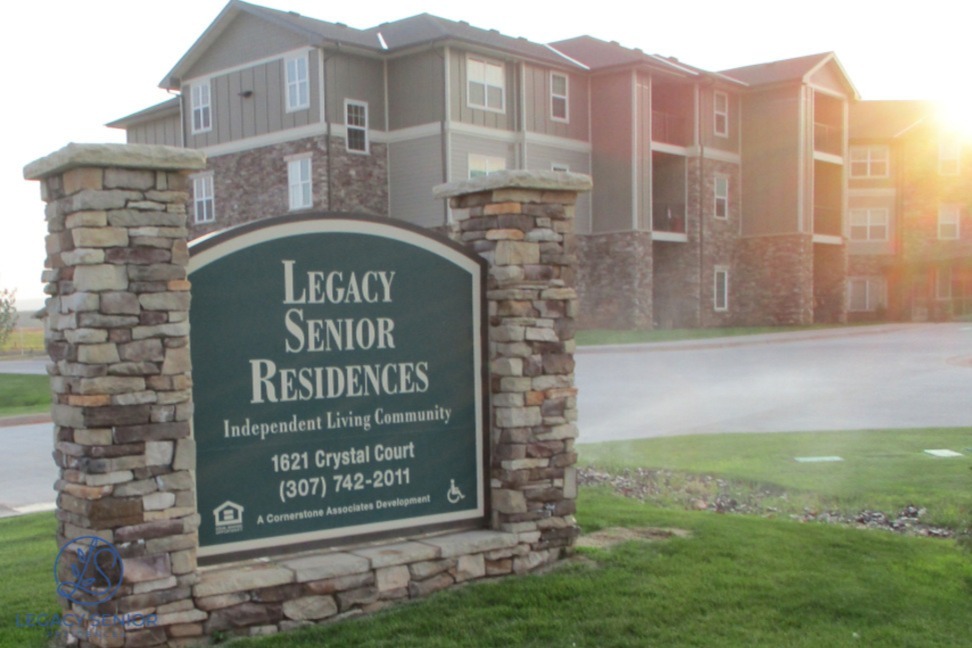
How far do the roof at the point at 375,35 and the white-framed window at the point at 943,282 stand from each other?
24213 mm

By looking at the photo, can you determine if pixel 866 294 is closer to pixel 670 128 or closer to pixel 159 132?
pixel 670 128

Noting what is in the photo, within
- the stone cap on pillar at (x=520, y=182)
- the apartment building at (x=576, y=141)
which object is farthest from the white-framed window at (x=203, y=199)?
the stone cap on pillar at (x=520, y=182)

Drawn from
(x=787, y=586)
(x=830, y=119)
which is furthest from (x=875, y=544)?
(x=830, y=119)

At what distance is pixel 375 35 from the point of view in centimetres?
3069

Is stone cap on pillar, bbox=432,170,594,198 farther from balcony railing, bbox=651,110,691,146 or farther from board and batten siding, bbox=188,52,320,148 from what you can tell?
balcony railing, bbox=651,110,691,146

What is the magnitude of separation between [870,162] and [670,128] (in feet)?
53.3

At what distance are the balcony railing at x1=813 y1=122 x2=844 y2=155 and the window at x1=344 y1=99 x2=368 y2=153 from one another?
21604mm

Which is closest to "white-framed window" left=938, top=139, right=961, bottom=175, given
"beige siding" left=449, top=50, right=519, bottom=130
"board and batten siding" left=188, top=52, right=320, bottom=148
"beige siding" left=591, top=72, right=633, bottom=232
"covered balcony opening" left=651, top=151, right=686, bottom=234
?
"covered balcony opening" left=651, top=151, right=686, bottom=234

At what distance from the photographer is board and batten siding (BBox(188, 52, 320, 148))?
28719mm

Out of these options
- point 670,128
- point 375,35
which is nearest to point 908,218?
point 670,128

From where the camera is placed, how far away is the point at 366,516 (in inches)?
222

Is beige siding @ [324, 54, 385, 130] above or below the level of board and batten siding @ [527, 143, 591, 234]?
above

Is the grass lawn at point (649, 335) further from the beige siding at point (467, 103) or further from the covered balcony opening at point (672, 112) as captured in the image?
the covered balcony opening at point (672, 112)

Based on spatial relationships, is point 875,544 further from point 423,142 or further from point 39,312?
point 423,142
